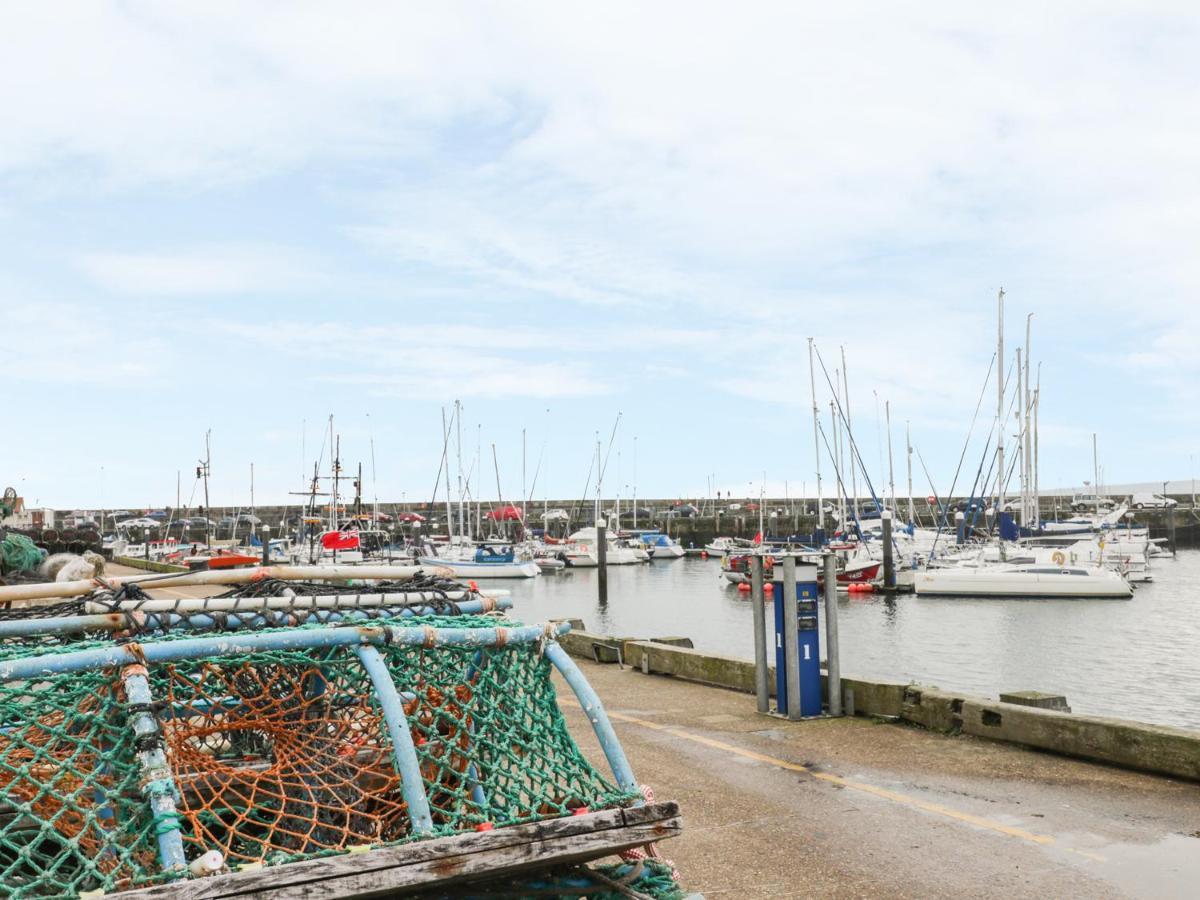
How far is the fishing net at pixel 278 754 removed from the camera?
3736 mm

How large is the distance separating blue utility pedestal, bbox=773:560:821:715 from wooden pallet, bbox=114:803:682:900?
6442mm

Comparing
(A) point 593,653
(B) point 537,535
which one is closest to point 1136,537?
(B) point 537,535

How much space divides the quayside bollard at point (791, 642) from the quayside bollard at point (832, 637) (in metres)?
0.29

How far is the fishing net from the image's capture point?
3.74 metres

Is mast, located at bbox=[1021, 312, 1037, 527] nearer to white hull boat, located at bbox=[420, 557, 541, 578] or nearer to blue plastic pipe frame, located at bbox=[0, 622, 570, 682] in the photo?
white hull boat, located at bbox=[420, 557, 541, 578]

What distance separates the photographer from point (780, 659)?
34.4ft

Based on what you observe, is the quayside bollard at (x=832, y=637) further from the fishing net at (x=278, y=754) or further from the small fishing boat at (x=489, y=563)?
the small fishing boat at (x=489, y=563)

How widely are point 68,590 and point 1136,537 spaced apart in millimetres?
75453

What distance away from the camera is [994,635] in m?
33.9

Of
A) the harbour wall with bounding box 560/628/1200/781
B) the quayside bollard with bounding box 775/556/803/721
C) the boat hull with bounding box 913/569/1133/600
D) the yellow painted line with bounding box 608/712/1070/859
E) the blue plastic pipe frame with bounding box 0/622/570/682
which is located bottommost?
the boat hull with bounding box 913/569/1133/600

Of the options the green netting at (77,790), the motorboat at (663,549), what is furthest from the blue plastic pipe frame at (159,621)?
the motorboat at (663,549)

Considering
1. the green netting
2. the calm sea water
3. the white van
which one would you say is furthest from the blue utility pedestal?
the white van

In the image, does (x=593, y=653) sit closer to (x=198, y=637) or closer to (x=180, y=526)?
(x=198, y=637)

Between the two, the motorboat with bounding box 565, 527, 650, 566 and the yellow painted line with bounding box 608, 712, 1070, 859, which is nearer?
the yellow painted line with bounding box 608, 712, 1070, 859
